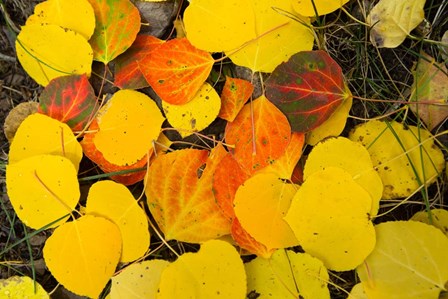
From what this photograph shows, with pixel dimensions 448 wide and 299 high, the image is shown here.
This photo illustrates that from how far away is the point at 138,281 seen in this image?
4.01 feet

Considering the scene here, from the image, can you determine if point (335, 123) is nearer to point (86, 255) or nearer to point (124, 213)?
point (124, 213)

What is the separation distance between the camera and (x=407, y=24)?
1241 millimetres

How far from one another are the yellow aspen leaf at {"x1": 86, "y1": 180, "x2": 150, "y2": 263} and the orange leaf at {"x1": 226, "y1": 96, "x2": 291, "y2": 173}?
0.82ft

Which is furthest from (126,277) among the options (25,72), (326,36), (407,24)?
(407,24)

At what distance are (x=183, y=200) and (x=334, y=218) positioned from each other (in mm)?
323

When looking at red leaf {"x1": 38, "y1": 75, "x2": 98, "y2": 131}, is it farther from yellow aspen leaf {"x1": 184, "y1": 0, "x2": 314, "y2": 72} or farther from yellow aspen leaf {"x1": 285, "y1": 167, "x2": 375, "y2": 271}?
yellow aspen leaf {"x1": 285, "y1": 167, "x2": 375, "y2": 271}

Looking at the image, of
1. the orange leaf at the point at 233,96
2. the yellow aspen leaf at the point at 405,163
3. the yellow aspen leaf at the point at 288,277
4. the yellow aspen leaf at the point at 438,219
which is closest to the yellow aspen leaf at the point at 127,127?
the orange leaf at the point at 233,96

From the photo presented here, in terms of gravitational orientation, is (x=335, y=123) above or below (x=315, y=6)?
below

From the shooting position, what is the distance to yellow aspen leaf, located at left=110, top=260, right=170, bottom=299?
1216 millimetres

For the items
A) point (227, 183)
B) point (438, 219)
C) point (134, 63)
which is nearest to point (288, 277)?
point (227, 183)

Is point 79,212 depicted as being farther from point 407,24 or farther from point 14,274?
point 407,24

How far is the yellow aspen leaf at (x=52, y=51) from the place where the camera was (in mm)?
1252

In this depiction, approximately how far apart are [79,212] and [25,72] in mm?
366

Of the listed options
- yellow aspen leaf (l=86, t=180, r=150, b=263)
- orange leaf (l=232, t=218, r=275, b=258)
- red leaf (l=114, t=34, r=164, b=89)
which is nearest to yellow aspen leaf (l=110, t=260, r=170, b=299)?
yellow aspen leaf (l=86, t=180, r=150, b=263)
